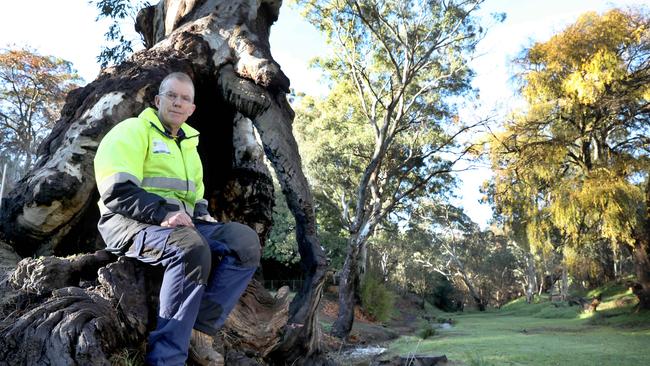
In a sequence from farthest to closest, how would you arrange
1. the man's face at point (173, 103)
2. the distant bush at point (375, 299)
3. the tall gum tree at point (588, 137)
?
1. the distant bush at point (375, 299)
2. the tall gum tree at point (588, 137)
3. the man's face at point (173, 103)

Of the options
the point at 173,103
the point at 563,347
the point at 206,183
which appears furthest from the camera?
the point at 563,347

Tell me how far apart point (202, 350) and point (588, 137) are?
1527cm

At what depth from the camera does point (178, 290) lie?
1.94 meters

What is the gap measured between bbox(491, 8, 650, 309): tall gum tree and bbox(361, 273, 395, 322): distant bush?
18.1 ft

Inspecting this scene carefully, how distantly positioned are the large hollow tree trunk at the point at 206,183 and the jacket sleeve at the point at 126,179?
368 mm

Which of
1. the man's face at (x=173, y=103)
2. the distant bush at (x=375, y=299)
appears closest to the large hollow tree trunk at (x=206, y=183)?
the man's face at (x=173, y=103)

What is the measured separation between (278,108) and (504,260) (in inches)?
1864

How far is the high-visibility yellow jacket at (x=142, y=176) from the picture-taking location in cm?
200

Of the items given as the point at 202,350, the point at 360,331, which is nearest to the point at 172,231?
the point at 202,350

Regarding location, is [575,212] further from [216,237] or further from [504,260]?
[504,260]

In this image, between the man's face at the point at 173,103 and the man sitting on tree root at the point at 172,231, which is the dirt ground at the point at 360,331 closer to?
the man sitting on tree root at the point at 172,231

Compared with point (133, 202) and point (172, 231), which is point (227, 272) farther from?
point (133, 202)

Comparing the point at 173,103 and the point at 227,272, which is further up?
the point at 173,103

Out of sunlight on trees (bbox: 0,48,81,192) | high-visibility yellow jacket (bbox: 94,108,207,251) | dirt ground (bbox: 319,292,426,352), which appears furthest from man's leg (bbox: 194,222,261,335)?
sunlight on trees (bbox: 0,48,81,192)
